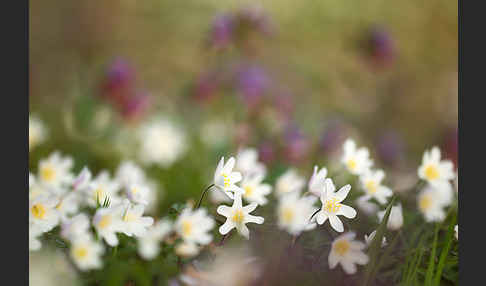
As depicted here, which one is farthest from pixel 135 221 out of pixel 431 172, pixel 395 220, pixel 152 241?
pixel 431 172

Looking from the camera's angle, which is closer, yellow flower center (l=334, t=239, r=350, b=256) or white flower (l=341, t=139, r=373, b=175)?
yellow flower center (l=334, t=239, r=350, b=256)

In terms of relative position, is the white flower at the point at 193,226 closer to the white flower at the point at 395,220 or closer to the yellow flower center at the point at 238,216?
the yellow flower center at the point at 238,216

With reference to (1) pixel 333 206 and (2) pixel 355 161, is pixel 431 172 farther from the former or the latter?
(1) pixel 333 206

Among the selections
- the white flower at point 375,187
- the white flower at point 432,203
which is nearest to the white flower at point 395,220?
the white flower at point 375,187

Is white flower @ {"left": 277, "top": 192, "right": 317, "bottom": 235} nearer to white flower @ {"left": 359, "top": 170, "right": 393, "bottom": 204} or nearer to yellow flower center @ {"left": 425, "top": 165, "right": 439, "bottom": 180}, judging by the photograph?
white flower @ {"left": 359, "top": 170, "right": 393, "bottom": 204}

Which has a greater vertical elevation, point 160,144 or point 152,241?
point 160,144

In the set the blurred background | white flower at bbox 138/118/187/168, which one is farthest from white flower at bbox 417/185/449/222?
white flower at bbox 138/118/187/168
